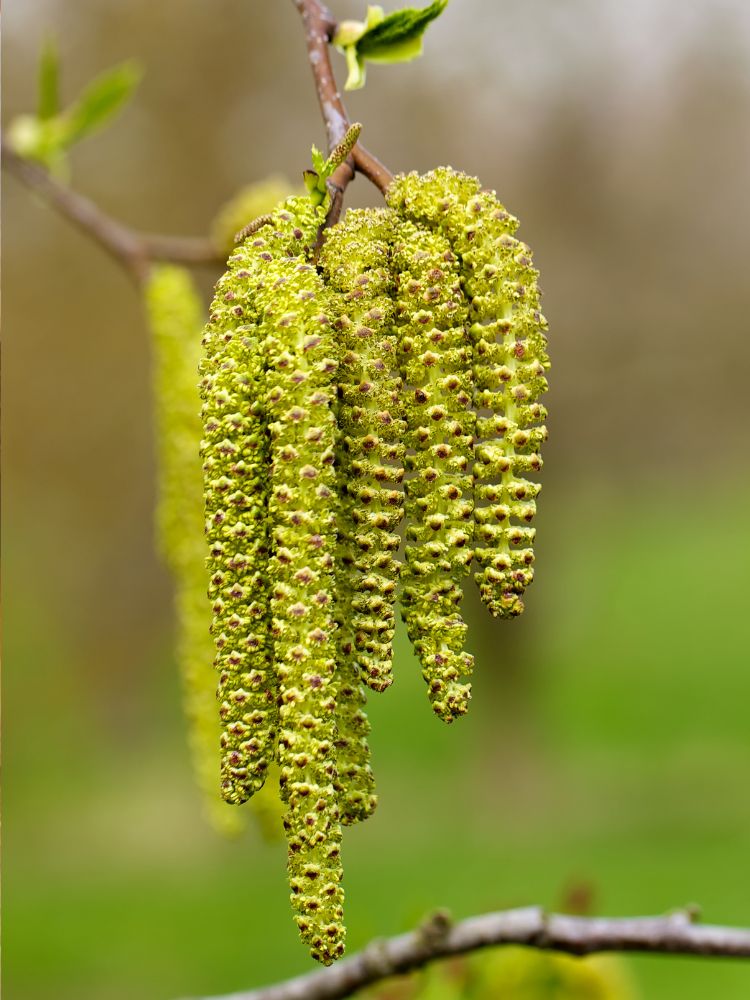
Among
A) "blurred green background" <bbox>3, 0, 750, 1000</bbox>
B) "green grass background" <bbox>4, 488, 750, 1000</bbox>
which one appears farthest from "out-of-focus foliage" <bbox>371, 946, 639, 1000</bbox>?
"blurred green background" <bbox>3, 0, 750, 1000</bbox>

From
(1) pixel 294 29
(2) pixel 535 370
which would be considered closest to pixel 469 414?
(2) pixel 535 370

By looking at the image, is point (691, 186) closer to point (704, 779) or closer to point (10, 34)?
point (704, 779)

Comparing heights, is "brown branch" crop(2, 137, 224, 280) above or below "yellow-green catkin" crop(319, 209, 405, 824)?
above

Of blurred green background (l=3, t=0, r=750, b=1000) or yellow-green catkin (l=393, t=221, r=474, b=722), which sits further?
blurred green background (l=3, t=0, r=750, b=1000)

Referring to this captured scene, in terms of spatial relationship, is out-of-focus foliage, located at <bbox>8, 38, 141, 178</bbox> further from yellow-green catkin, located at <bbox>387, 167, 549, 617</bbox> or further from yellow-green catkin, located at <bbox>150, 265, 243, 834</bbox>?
yellow-green catkin, located at <bbox>387, 167, 549, 617</bbox>

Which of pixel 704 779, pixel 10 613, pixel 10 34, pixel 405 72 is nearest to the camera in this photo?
pixel 10 34

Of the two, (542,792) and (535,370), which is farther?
(542,792)

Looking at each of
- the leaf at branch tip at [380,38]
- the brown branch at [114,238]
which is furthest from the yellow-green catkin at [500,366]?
the brown branch at [114,238]
